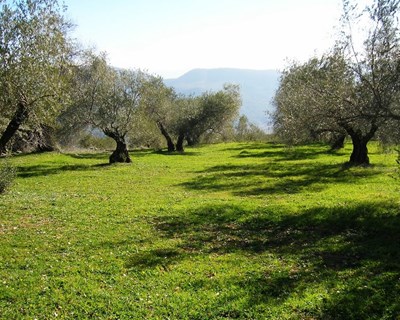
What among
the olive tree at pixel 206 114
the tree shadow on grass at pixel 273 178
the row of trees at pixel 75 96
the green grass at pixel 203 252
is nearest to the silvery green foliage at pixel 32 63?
the row of trees at pixel 75 96

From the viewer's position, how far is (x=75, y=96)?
126ft

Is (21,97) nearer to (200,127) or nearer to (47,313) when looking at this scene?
(47,313)

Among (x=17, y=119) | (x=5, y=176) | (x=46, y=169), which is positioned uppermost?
(x=17, y=119)

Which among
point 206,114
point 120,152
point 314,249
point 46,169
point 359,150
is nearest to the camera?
point 314,249

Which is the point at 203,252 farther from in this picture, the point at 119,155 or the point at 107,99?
the point at 119,155

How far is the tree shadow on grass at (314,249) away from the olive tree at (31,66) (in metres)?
8.87

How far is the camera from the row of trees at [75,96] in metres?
19.3

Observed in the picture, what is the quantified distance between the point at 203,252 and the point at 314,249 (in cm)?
365

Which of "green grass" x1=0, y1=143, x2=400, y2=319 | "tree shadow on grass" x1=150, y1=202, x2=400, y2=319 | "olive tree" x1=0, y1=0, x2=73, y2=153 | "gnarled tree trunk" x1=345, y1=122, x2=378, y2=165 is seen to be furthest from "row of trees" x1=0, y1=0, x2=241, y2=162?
"gnarled tree trunk" x1=345, y1=122, x2=378, y2=165

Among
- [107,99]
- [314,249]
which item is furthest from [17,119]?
[107,99]

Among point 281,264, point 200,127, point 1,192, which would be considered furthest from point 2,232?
point 200,127

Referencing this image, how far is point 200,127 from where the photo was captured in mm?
66062

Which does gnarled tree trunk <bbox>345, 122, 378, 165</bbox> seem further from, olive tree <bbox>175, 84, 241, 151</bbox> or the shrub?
olive tree <bbox>175, 84, 241, 151</bbox>

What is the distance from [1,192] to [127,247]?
41.3ft
